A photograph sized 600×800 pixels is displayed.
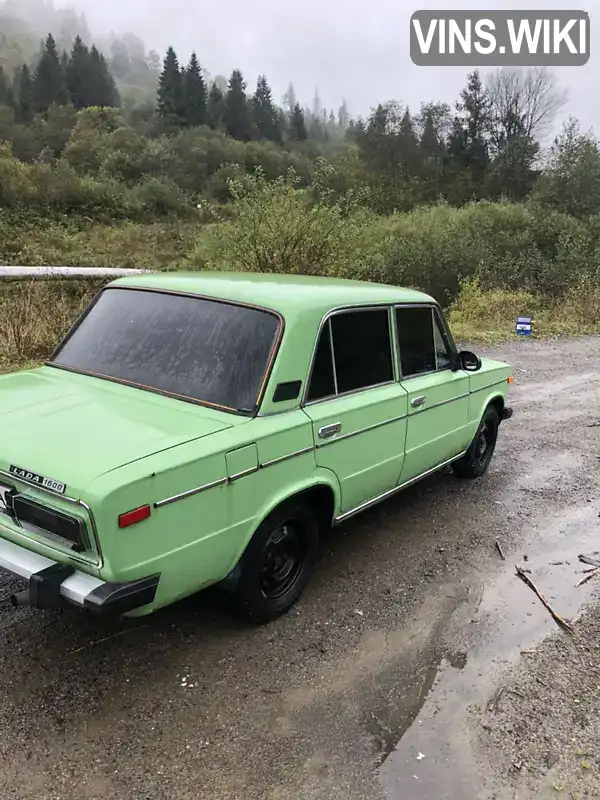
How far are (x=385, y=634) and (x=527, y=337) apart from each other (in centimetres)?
1113

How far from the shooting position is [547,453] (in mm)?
6453

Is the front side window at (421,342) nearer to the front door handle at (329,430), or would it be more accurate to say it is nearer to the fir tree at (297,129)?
the front door handle at (329,430)

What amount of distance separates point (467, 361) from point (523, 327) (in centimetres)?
936

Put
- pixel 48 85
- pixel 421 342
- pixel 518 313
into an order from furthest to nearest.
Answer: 1. pixel 48 85
2. pixel 518 313
3. pixel 421 342

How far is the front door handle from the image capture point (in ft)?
11.0

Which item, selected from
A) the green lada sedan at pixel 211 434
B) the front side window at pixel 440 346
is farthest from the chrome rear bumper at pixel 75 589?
the front side window at pixel 440 346

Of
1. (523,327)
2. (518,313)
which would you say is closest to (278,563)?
(523,327)

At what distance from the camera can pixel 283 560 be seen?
346 centimetres

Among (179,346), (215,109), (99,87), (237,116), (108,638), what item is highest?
(99,87)

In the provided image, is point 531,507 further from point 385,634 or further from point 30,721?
point 30,721

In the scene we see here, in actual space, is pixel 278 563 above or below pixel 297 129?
below

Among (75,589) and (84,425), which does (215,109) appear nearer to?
(84,425)

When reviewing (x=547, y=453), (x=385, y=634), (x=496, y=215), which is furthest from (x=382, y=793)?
(x=496, y=215)

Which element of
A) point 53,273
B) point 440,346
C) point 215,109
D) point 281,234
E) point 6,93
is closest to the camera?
point 440,346
